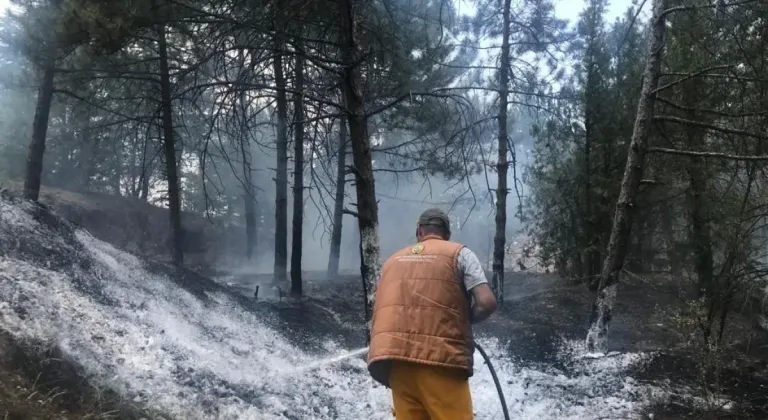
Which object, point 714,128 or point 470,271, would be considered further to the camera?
point 714,128

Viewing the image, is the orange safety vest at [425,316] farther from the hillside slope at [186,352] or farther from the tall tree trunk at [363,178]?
the tall tree trunk at [363,178]

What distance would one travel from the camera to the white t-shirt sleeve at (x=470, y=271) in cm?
375

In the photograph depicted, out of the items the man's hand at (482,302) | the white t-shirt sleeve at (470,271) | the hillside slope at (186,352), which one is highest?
the white t-shirt sleeve at (470,271)

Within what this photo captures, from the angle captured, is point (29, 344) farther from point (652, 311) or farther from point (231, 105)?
point (652, 311)

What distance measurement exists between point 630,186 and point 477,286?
17.8ft

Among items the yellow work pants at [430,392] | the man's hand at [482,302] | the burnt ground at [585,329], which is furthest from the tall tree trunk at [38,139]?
the man's hand at [482,302]

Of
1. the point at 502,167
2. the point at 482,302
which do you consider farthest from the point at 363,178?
the point at 502,167

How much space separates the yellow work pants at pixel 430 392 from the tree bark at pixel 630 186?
539cm

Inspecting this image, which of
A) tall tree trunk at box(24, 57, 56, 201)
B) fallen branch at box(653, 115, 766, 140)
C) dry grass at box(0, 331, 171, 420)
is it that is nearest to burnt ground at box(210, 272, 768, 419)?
fallen branch at box(653, 115, 766, 140)

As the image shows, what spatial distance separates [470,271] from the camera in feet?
12.4

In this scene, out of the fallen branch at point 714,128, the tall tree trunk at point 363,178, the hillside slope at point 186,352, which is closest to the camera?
the hillside slope at point 186,352

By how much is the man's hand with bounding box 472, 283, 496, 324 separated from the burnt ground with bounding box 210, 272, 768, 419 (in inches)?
121

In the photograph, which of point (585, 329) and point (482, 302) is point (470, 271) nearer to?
point (482, 302)

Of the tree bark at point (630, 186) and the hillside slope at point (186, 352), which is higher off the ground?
the tree bark at point (630, 186)
